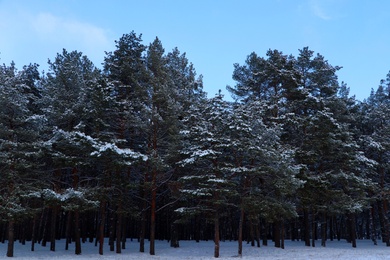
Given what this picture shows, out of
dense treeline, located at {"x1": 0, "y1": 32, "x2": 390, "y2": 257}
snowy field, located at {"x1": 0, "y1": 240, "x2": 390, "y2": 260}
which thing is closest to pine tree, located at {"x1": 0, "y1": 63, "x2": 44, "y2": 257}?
dense treeline, located at {"x1": 0, "y1": 32, "x2": 390, "y2": 257}

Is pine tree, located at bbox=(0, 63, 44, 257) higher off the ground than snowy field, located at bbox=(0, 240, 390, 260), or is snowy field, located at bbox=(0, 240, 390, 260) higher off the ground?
pine tree, located at bbox=(0, 63, 44, 257)

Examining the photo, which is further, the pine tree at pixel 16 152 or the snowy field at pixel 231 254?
the snowy field at pixel 231 254

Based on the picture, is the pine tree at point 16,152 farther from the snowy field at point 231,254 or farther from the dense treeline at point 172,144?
the snowy field at point 231,254

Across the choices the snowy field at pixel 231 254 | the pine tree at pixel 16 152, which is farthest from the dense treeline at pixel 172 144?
the snowy field at pixel 231 254

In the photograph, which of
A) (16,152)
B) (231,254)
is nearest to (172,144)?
(231,254)

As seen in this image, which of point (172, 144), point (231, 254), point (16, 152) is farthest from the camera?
point (231, 254)

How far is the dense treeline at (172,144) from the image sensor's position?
24.6 meters

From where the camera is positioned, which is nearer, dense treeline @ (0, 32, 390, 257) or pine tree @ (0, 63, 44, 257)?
pine tree @ (0, 63, 44, 257)

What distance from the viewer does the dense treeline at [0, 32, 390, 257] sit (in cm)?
2464

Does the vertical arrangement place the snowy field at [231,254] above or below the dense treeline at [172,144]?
below

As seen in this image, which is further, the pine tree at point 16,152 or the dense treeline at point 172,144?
the dense treeline at point 172,144

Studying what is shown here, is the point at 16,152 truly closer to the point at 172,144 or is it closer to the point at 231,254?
the point at 172,144

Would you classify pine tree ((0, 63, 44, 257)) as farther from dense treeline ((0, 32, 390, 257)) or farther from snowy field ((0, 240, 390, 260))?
snowy field ((0, 240, 390, 260))

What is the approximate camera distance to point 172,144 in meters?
25.9
